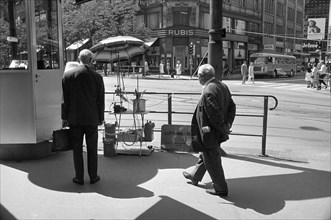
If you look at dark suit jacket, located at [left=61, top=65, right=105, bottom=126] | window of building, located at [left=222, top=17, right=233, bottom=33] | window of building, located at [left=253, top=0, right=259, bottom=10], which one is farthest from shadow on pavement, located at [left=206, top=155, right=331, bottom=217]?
window of building, located at [left=222, top=17, right=233, bottom=33]

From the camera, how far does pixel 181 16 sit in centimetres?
4506

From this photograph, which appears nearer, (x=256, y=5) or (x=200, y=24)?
(x=200, y=24)

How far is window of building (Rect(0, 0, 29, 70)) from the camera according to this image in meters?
5.67

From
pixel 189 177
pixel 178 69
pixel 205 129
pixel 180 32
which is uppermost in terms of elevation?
pixel 180 32

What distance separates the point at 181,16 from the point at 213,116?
4234cm

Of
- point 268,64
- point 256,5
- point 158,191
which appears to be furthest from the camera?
point 256,5

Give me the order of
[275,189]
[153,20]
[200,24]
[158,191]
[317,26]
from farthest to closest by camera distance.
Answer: [317,26] → [153,20] → [200,24] → [275,189] → [158,191]

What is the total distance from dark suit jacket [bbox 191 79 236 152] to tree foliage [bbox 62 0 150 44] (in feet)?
119

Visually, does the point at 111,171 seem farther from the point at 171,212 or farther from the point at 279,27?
the point at 279,27

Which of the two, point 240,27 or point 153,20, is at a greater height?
point 153,20

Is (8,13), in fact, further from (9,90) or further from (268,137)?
(268,137)

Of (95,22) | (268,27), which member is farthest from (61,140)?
(268,27)

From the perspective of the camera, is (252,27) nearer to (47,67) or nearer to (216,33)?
(216,33)

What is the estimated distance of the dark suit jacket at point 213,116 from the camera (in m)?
4.38
